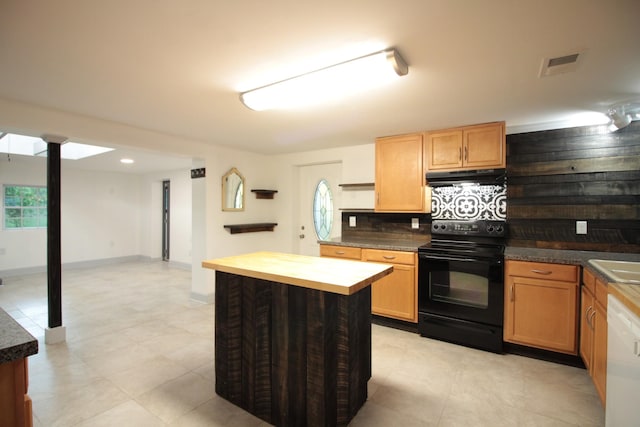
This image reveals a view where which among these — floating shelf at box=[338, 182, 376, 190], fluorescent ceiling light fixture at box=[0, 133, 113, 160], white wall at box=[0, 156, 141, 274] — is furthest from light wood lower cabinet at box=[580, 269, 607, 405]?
white wall at box=[0, 156, 141, 274]

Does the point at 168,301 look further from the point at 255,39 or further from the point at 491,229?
the point at 491,229

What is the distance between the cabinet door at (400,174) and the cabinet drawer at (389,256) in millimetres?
537

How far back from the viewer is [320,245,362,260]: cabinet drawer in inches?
138

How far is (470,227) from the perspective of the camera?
3.25 meters

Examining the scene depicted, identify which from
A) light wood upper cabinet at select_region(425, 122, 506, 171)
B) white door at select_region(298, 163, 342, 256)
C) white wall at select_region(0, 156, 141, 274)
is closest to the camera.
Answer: light wood upper cabinet at select_region(425, 122, 506, 171)

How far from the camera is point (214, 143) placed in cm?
411

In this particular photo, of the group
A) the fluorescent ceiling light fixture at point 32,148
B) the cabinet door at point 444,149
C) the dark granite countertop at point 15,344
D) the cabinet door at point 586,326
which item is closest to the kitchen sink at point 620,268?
the cabinet door at point 586,326

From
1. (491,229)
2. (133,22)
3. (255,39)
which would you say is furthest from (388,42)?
(491,229)

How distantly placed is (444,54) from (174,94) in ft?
6.40

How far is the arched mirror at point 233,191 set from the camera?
4305 mm

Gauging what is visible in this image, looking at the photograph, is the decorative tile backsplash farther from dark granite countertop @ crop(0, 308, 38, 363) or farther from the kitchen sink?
dark granite countertop @ crop(0, 308, 38, 363)

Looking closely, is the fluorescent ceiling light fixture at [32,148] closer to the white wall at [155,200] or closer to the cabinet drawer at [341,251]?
the white wall at [155,200]

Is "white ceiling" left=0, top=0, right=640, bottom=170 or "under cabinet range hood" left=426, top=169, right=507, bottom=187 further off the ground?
"white ceiling" left=0, top=0, right=640, bottom=170

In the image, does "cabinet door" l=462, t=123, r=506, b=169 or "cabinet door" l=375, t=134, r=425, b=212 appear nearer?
"cabinet door" l=462, t=123, r=506, b=169
